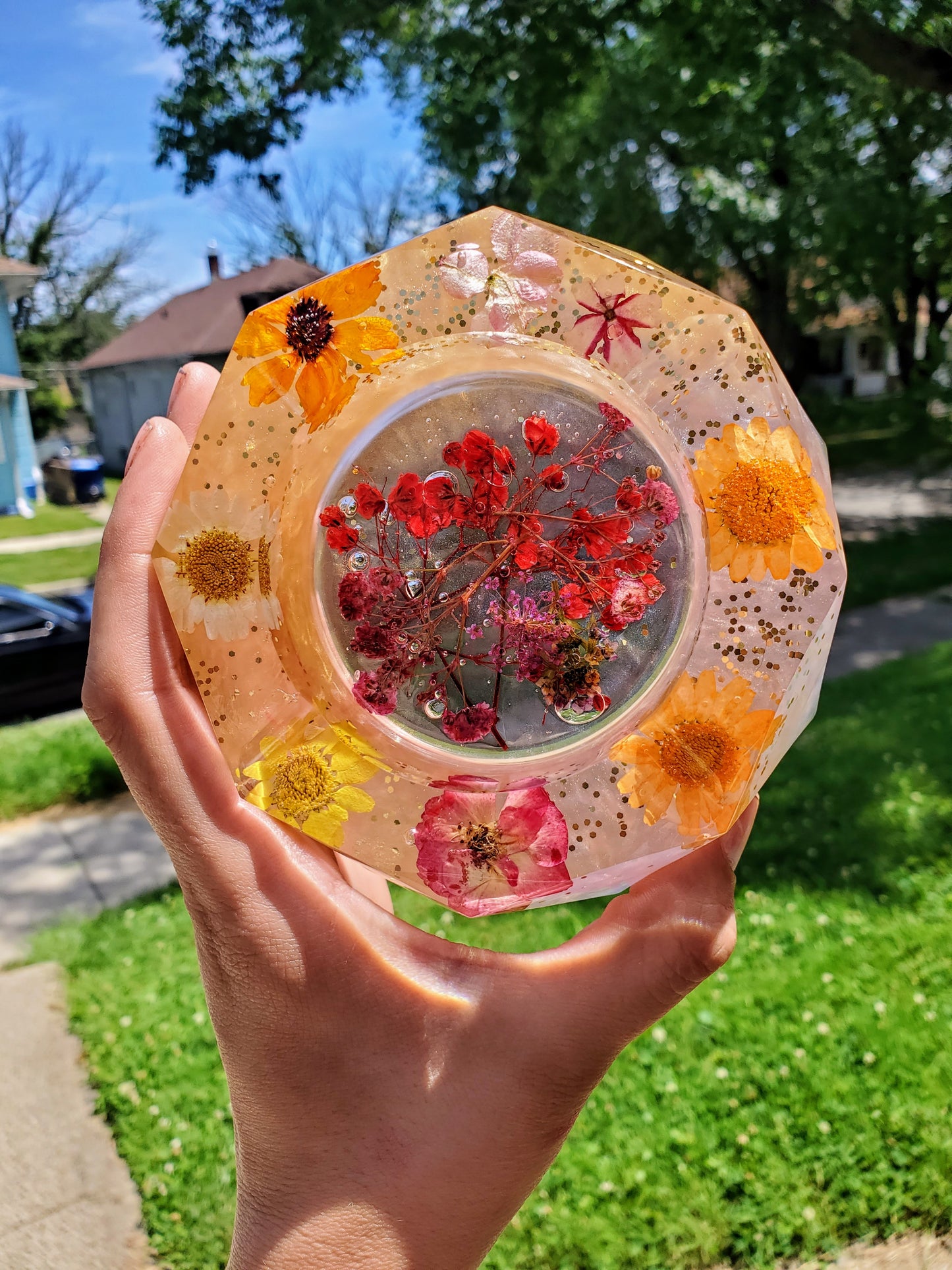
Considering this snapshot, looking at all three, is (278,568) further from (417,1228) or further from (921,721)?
(921,721)

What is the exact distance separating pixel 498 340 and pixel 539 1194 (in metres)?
2.59

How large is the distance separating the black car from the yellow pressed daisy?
666 cm

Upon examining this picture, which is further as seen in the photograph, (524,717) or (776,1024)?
(776,1024)

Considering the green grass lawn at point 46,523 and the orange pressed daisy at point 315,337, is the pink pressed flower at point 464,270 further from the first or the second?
the green grass lawn at point 46,523

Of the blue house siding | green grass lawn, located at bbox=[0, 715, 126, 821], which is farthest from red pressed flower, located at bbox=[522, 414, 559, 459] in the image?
the blue house siding

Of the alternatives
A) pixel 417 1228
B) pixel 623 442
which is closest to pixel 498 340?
pixel 623 442

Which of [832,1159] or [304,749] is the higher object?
[304,749]

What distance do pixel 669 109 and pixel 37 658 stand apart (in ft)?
21.1

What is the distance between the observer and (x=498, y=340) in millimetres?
1264

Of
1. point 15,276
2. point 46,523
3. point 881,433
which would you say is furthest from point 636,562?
point 881,433

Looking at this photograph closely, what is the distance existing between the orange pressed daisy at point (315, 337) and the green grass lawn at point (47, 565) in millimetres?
13454

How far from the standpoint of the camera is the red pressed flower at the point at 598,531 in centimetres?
132

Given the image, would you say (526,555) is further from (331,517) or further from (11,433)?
(11,433)

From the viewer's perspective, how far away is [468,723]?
4.42 ft
